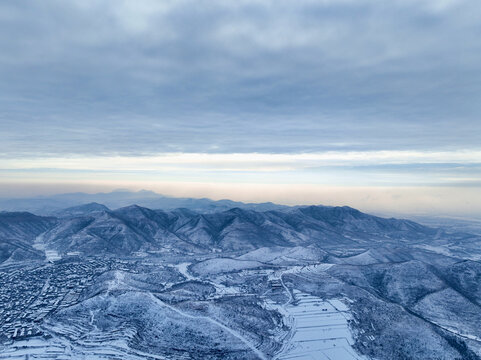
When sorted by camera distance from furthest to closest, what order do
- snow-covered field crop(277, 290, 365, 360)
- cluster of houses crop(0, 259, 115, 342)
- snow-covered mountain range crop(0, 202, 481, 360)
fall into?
1. cluster of houses crop(0, 259, 115, 342)
2. snow-covered mountain range crop(0, 202, 481, 360)
3. snow-covered field crop(277, 290, 365, 360)

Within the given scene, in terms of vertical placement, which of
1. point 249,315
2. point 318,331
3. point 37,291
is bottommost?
point 318,331

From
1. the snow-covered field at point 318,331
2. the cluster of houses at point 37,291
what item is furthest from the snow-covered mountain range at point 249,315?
the cluster of houses at point 37,291

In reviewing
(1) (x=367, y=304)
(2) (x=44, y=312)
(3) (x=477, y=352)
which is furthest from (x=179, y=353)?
(3) (x=477, y=352)

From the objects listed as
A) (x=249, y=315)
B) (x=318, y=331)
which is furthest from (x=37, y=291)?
(x=318, y=331)

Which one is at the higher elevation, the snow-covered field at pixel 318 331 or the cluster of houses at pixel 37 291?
the cluster of houses at pixel 37 291

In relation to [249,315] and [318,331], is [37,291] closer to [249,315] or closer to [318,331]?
[249,315]

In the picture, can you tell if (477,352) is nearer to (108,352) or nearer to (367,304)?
(367,304)

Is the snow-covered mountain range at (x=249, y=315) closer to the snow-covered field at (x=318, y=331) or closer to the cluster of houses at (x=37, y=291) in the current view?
the snow-covered field at (x=318, y=331)

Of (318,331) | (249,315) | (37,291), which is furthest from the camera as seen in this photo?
(37,291)

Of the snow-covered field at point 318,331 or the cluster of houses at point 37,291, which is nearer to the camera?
the snow-covered field at point 318,331

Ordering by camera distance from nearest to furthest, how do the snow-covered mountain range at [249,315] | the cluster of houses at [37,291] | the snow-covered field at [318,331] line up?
the snow-covered field at [318,331] → the snow-covered mountain range at [249,315] → the cluster of houses at [37,291]

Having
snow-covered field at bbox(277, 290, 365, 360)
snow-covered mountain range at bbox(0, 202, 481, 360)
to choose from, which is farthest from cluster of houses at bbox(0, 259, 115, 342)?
snow-covered field at bbox(277, 290, 365, 360)

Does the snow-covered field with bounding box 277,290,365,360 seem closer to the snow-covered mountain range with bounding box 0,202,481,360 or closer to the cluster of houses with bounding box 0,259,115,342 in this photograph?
the snow-covered mountain range with bounding box 0,202,481,360
